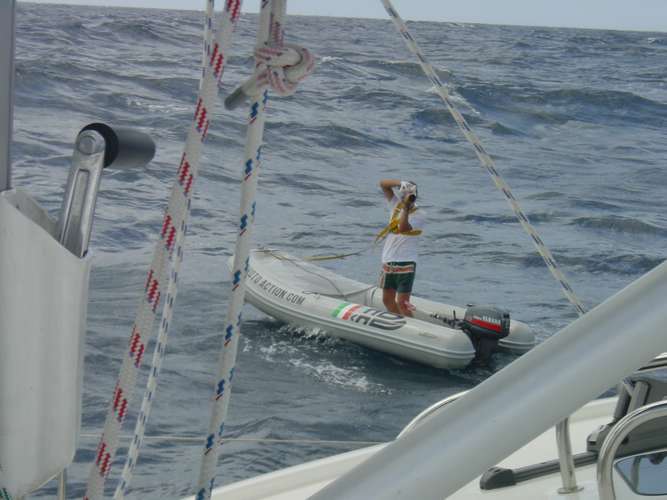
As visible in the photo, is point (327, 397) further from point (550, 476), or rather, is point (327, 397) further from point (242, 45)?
point (242, 45)

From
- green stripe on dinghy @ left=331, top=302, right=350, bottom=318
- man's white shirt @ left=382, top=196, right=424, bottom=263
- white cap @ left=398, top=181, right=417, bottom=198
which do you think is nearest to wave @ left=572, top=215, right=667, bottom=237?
green stripe on dinghy @ left=331, top=302, right=350, bottom=318

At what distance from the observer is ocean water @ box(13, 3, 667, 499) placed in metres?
6.84

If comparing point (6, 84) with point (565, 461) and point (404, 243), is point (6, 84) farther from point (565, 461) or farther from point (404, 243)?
point (404, 243)

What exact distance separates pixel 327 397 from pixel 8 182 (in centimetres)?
653

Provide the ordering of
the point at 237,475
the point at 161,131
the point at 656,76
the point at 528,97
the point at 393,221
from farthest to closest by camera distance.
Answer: the point at 656,76 → the point at 528,97 → the point at 161,131 → the point at 393,221 → the point at 237,475

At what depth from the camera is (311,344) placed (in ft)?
28.3

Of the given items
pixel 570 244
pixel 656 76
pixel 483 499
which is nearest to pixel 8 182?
pixel 483 499

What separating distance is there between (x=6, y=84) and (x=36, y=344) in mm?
208

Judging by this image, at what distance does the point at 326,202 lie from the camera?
15.7 m

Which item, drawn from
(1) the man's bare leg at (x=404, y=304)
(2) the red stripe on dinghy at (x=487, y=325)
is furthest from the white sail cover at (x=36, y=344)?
(1) the man's bare leg at (x=404, y=304)

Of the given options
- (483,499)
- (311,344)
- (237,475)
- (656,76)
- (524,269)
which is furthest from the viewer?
(656,76)

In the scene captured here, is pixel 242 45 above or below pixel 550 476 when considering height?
below

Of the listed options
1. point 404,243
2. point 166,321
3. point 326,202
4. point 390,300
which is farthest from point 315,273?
point 166,321

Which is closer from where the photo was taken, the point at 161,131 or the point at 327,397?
the point at 327,397
